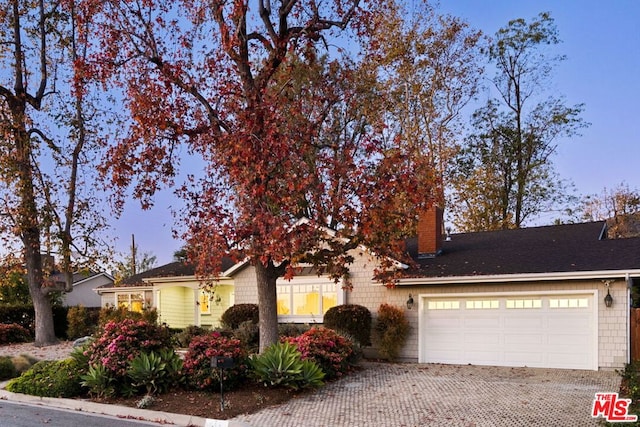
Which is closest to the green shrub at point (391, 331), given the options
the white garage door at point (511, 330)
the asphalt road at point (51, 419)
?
the white garage door at point (511, 330)

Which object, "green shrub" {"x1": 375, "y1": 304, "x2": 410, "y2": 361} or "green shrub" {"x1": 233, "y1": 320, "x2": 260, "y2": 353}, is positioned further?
"green shrub" {"x1": 233, "y1": 320, "x2": 260, "y2": 353}

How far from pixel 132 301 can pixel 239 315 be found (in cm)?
1012

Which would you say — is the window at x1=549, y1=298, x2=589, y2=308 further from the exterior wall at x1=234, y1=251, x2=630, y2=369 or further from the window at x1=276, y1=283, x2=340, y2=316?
the window at x1=276, y1=283, x2=340, y2=316

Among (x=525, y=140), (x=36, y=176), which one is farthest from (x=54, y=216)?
(x=525, y=140)

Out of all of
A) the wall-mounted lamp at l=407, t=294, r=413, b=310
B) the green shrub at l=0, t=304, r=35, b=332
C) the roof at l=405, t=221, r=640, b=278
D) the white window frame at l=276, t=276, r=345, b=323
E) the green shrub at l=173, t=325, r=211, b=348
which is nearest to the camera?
the roof at l=405, t=221, r=640, b=278

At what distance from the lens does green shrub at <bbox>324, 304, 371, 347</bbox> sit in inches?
708

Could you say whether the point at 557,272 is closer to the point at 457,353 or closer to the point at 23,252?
the point at 457,353

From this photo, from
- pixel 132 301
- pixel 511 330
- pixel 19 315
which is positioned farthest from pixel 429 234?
pixel 19 315

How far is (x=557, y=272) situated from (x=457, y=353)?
12.7 ft

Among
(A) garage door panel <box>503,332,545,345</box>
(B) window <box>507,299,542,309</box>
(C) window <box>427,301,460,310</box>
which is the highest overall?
(B) window <box>507,299,542,309</box>

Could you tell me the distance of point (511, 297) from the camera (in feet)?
53.9

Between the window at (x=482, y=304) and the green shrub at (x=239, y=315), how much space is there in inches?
291

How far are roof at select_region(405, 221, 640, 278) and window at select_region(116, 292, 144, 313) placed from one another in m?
13.8

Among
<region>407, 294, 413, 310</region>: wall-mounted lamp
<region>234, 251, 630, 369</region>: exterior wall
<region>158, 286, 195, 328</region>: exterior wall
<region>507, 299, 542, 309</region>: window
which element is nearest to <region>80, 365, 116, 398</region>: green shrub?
<region>234, 251, 630, 369</region>: exterior wall
